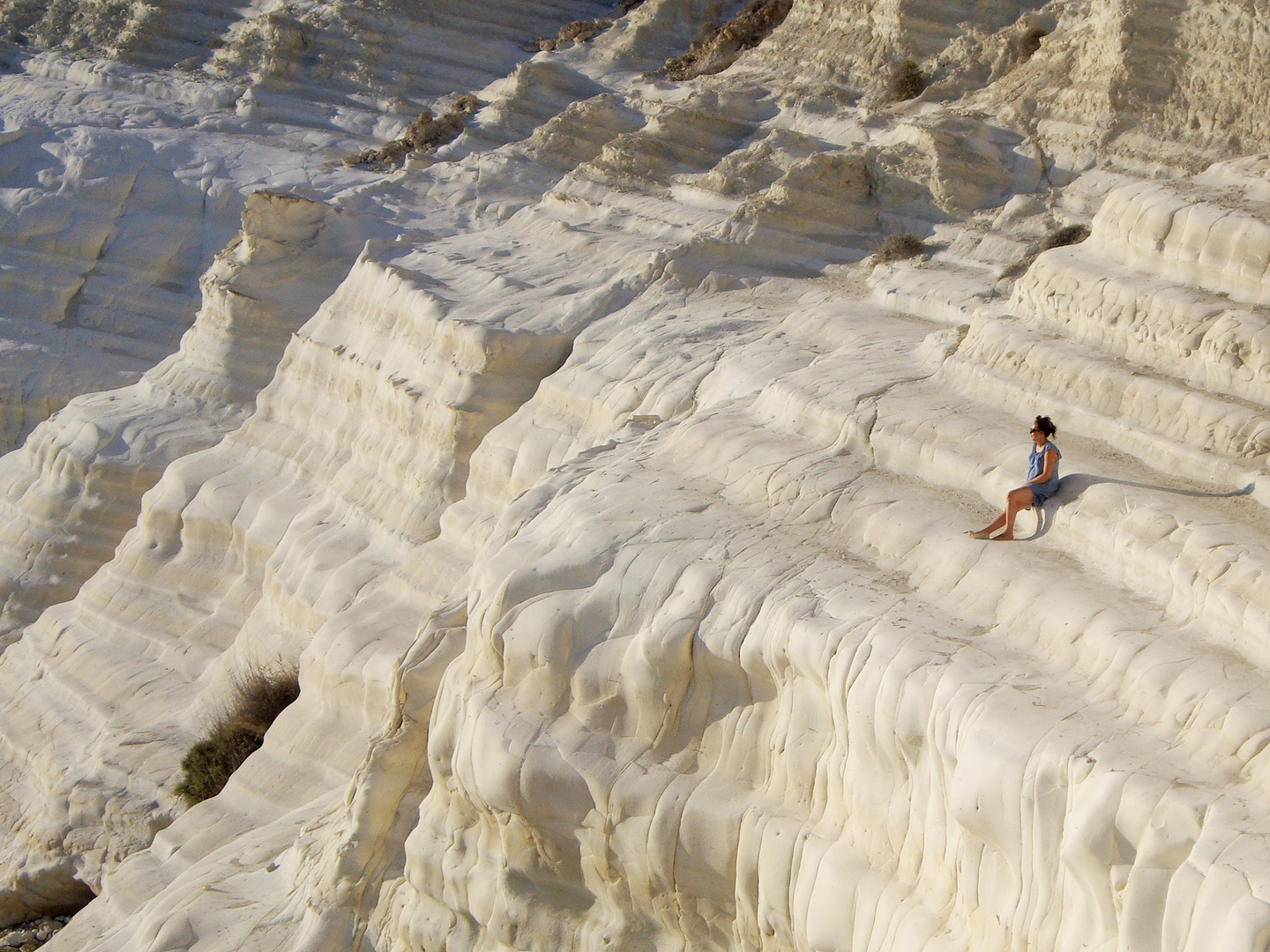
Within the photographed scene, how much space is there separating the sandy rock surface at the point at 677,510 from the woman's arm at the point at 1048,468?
7.3 inches

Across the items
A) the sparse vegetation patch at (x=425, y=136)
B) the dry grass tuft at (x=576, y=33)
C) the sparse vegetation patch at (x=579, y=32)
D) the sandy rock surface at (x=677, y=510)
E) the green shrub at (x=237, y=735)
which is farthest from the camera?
the sparse vegetation patch at (x=579, y=32)

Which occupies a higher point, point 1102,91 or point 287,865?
point 1102,91

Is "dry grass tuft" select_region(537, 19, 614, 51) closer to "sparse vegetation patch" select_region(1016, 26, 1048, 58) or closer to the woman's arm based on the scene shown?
"sparse vegetation patch" select_region(1016, 26, 1048, 58)

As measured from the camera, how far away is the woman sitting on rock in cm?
673

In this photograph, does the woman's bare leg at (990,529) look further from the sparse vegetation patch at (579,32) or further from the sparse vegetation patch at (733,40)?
the sparse vegetation patch at (579,32)

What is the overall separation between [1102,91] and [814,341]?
18.8ft

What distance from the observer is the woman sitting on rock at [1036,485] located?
6.73 meters

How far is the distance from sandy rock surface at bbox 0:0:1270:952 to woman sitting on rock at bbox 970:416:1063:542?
0.13m

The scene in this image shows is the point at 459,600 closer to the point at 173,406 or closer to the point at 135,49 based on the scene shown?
the point at 173,406

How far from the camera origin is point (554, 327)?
12875 mm

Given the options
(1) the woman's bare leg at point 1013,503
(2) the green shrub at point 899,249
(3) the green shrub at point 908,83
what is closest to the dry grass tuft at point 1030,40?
(3) the green shrub at point 908,83

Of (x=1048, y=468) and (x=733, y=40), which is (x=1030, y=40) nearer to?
(x=733, y=40)

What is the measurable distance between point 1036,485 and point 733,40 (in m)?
16.6

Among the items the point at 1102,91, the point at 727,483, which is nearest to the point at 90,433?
the point at 727,483
